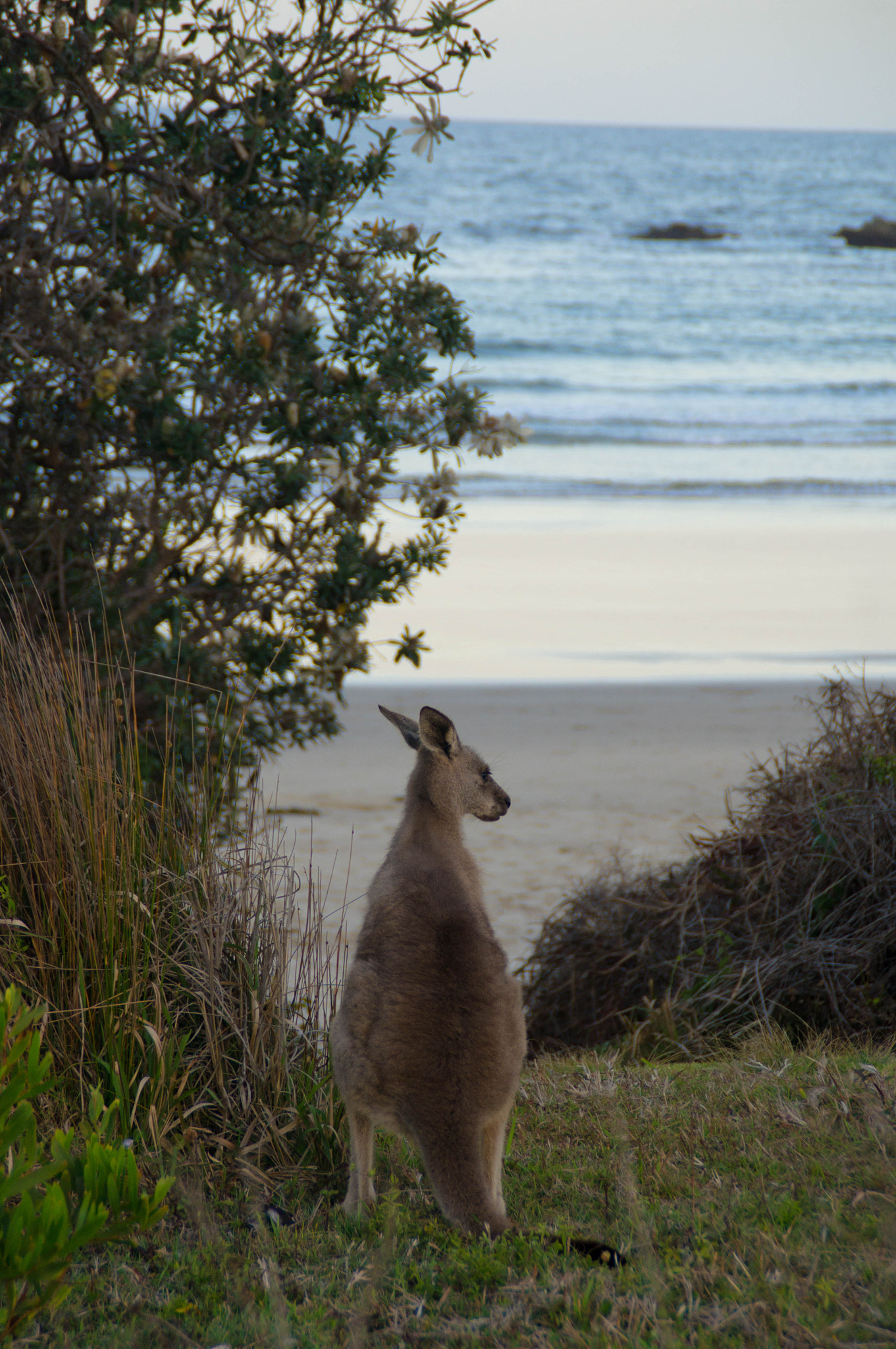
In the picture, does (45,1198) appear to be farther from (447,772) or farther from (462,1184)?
(447,772)

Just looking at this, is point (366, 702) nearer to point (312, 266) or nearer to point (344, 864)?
point (344, 864)

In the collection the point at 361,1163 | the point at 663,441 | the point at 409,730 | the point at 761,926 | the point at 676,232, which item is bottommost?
the point at 361,1163

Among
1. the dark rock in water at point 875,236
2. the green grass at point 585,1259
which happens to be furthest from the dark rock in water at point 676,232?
the green grass at point 585,1259

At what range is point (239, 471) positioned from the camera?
5551 mm

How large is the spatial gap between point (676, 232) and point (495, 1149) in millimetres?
51140

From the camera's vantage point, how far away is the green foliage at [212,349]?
517 cm

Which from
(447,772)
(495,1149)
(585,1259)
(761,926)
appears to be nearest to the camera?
(585,1259)

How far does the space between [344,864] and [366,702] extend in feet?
12.8

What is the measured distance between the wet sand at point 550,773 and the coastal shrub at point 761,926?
464 mm

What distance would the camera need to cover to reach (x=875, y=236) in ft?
161

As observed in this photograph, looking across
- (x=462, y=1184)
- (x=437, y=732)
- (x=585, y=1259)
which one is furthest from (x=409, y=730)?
(x=585, y=1259)

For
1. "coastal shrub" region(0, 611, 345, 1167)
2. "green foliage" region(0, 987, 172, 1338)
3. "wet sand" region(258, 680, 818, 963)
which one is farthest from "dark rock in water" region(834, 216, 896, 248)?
"green foliage" region(0, 987, 172, 1338)

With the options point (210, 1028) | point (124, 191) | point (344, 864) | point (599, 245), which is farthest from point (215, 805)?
point (599, 245)

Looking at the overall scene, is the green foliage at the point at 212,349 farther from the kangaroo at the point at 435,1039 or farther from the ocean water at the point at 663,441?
the kangaroo at the point at 435,1039
